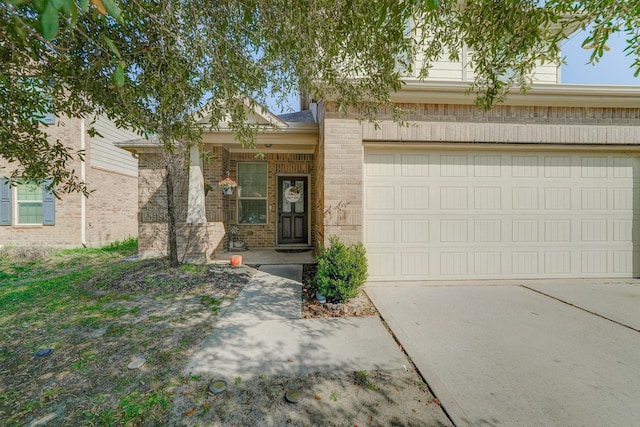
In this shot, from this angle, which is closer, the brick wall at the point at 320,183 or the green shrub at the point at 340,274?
the green shrub at the point at 340,274

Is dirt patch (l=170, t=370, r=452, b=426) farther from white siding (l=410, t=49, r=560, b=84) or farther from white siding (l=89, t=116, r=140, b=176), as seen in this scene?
white siding (l=89, t=116, r=140, b=176)

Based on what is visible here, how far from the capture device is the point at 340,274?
12.6ft

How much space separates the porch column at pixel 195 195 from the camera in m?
6.63

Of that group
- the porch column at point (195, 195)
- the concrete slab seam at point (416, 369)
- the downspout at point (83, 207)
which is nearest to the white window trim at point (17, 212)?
the downspout at point (83, 207)

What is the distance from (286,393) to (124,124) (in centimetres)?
336

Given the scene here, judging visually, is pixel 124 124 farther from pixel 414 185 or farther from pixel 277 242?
pixel 277 242

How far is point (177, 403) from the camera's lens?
204cm

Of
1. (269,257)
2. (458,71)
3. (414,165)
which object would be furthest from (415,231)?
(458,71)

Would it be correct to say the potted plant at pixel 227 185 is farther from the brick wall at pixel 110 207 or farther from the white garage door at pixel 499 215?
the brick wall at pixel 110 207

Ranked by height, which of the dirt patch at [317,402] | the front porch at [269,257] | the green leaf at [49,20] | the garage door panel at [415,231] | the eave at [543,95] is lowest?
the dirt patch at [317,402]

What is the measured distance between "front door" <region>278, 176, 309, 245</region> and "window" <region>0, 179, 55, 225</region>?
749 cm

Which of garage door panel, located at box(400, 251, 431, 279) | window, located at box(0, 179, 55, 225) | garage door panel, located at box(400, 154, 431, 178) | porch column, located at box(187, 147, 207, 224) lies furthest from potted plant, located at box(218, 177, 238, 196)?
window, located at box(0, 179, 55, 225)

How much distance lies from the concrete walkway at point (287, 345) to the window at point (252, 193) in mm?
4804

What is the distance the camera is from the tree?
95.0 inches
